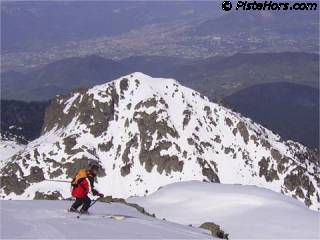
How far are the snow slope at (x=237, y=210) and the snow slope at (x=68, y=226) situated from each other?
7348 millimetres

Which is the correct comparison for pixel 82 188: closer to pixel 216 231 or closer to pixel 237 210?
pixel 216 231

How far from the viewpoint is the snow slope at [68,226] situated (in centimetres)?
2447

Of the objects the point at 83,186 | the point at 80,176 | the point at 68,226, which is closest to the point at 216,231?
the point at 83,186

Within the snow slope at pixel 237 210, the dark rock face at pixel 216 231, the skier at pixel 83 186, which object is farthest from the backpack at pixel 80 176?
the snow slope at pixel 237 210

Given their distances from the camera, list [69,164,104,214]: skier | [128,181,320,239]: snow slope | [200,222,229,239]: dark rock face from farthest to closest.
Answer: [128,181,320,239]: snow slope, [200,222,229,239]: dark rock face, [69,164,104,214]: skier

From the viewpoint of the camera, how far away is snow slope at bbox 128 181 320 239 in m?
35.8

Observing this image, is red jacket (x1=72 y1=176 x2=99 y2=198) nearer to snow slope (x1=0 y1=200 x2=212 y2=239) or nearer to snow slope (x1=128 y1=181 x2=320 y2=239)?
snow slope (x1=0 y1=200 x2=212 y2=239)

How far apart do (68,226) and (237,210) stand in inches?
727

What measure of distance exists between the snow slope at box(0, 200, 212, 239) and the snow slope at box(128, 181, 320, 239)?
24.1 ft

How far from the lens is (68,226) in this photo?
2666 centimetres

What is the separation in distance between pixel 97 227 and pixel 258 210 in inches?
686

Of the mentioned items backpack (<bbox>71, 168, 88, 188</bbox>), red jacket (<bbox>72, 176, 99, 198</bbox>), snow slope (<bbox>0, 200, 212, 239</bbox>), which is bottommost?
snow slope (<bbox>0, 200, 212, 239</bbox>)

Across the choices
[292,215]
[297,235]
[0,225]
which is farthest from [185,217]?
[0,225]

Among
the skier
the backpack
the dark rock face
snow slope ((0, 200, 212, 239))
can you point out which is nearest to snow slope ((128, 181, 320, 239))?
the dark rock face
